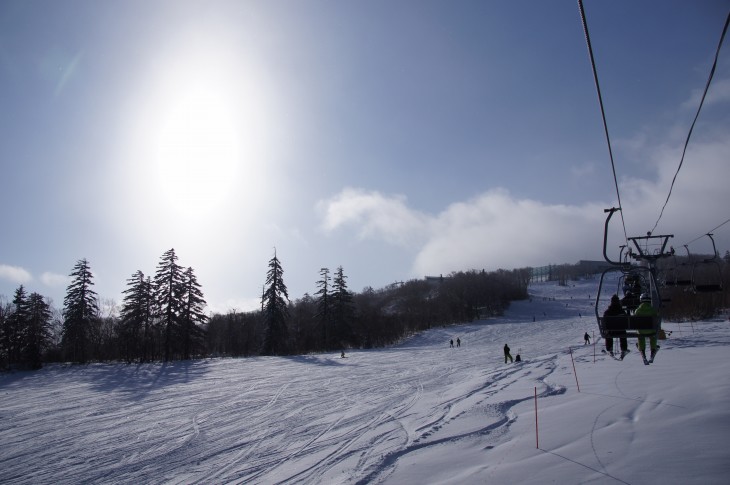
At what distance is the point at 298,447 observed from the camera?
41.3ft

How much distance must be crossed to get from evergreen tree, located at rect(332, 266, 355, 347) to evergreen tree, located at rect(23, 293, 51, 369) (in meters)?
36.3

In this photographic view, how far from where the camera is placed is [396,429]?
1379 cm

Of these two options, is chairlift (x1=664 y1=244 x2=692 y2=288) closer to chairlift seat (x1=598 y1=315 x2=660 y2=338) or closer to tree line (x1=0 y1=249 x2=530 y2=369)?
chairlift seat (x1=598 y1=315 x2=660 y2=338)

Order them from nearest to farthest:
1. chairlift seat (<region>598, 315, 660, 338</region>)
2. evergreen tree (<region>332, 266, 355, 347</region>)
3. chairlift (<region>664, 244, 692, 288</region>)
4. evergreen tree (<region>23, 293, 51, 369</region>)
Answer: chairlift seat (<region>598, 315, 660, 338</region>), chairlift (<region>664, 244, 692, 288</region>), evergreen tree (<region>23, 293, 51, 369</region>), evergreen tree (<region>332, 266, 355, 347</region>)

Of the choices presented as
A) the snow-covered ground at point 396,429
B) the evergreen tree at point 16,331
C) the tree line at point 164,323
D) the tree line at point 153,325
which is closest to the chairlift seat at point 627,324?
the snow-covered ground at point 396,429

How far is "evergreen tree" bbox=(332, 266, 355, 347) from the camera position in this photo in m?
61.7

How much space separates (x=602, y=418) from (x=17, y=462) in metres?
18.4

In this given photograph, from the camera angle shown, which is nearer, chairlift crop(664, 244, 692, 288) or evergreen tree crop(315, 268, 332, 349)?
chairlift crop(664, 244, 692, 288)

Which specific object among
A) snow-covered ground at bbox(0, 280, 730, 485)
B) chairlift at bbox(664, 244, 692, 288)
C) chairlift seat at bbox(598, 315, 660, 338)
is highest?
chairlift at bbox(664, 244, 692, 288)

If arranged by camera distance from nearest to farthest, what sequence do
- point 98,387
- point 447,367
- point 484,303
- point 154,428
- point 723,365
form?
point 154,428 < point 723,365 < point 98,387 < point 447,367 < point 484,303

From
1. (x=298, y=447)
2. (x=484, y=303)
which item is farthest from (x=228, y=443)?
(x=484, y=303)

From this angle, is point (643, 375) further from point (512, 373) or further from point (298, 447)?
point (298, 447)

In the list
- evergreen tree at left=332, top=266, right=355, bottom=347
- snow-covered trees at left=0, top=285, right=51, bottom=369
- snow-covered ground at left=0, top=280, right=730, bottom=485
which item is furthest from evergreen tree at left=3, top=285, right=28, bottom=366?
evergreen tree at left=332, top=266, right=355, bottom=347

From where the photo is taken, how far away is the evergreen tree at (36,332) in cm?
4269
